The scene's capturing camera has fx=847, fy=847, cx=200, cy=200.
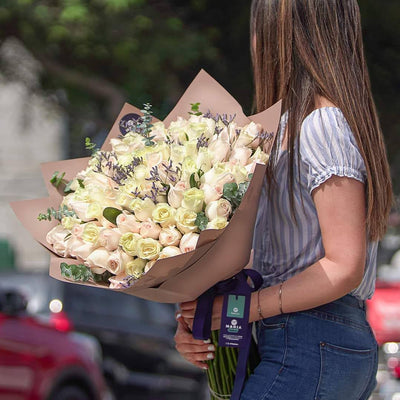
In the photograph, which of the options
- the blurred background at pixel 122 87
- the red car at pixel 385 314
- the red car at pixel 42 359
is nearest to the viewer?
the red car at pixel 42 359

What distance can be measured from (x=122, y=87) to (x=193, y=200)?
20.0 ft

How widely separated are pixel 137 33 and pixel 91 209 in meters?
5.40

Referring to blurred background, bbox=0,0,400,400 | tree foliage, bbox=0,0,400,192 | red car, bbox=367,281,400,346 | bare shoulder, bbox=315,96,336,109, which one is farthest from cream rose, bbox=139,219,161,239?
red car, bbox=367,281,400,346

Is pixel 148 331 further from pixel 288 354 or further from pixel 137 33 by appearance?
pixel 288 354

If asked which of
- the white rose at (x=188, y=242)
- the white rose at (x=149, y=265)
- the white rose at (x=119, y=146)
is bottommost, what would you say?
the white rose at (x=149, y=265)

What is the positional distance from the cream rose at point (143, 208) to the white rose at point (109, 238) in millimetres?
75

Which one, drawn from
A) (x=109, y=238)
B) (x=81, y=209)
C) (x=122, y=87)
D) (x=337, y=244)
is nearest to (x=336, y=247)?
(x=337, y=244)

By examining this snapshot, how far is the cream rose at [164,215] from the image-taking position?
2158 mm

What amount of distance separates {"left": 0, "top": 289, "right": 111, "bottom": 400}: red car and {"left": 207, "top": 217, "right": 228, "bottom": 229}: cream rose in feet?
13.7

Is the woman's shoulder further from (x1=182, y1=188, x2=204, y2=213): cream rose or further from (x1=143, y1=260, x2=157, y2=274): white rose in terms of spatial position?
(x1=143, y1=260, x2=157, y2=274): white rose

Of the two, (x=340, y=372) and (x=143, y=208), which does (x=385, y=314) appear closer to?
(x=340, y=372)

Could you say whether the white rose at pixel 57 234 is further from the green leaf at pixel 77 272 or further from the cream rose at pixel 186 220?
the cream rose at pixel 186 220

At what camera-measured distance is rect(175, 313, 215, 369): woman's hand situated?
7.92 ft

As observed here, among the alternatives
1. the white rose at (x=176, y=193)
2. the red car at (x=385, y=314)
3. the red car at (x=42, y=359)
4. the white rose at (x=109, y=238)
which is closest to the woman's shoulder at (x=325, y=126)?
the white rose at (x=176, y=193)
